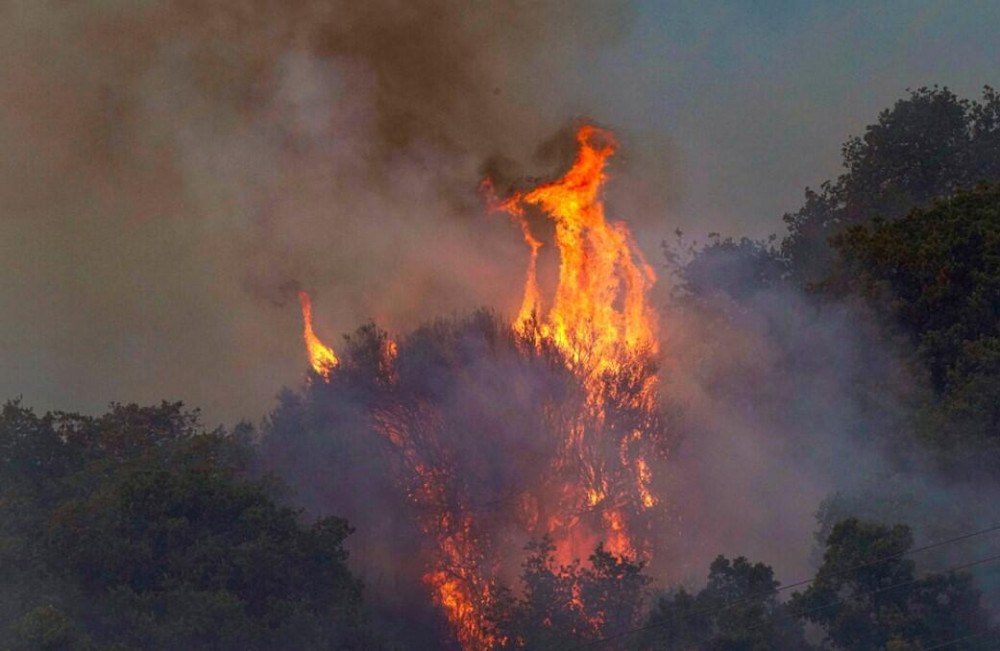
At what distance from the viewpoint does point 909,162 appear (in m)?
53.6

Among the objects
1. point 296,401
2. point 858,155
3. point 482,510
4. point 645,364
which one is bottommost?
point 482,510

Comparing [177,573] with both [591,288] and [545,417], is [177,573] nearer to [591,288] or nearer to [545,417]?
[545,417]

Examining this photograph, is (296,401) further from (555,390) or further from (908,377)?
(908,377)

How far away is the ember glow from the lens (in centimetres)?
4569

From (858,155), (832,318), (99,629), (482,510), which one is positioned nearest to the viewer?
(99,629)

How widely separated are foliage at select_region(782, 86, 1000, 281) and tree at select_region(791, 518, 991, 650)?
2210cm

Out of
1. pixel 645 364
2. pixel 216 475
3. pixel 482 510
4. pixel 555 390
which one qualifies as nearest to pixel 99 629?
pixel 216 475

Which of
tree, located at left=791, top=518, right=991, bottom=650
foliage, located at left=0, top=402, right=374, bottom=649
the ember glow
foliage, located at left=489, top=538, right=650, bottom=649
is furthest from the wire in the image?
the ember glow

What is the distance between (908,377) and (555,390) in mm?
14837

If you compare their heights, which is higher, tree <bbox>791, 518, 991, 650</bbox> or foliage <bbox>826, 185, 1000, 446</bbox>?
foliage <bbox>826, 185, 1000, 446</bbox>

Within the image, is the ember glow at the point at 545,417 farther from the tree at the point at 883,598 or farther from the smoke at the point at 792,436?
the tree at the point at 883,598

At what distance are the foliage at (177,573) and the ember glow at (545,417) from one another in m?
6.33

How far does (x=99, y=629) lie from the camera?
34.8 meters

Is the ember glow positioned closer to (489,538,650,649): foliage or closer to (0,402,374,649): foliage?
(489,538,650,649): foliage
